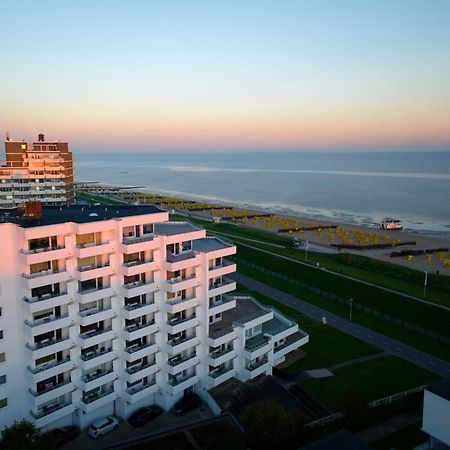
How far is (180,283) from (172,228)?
6.13 m

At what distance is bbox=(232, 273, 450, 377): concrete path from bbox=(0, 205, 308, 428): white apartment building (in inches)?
630

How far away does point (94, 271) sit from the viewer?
118ft

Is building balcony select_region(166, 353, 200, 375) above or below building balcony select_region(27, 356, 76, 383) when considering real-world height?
below

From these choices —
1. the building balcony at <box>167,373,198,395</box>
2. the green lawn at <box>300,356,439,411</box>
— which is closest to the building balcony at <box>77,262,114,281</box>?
the building balcony at <box>167,373,198,395</box>

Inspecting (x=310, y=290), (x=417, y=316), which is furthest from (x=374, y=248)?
(x=417, y=316)

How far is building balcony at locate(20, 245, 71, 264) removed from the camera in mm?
32875

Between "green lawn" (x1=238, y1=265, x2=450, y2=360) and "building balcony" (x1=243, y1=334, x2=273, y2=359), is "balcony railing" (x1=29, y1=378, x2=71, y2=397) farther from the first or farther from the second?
"green lawn" (x1=238, y1=265, x2=450, y2=360)

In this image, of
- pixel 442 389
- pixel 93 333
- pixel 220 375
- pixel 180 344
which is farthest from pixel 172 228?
pixel 442 389

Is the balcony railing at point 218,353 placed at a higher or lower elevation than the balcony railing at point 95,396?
higher

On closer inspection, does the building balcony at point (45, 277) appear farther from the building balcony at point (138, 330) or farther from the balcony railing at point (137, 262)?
the building balcony at point (138, 330)

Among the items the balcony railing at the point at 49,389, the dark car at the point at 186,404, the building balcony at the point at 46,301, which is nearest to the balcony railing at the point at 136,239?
the building balcony at the point at 46,301

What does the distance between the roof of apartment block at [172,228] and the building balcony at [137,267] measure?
3094 millimetres

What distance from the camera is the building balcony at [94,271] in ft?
116

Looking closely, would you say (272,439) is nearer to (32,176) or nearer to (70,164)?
(32,176)
